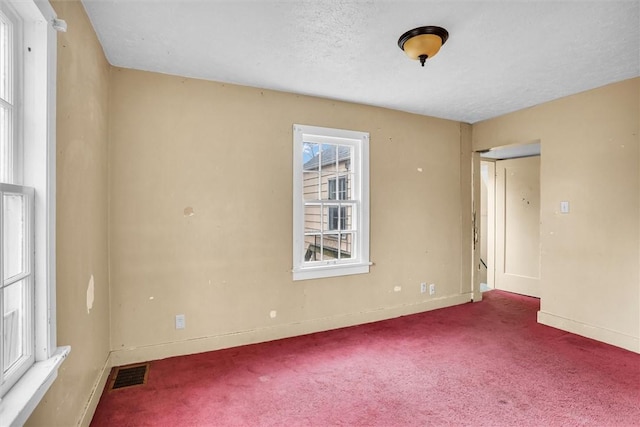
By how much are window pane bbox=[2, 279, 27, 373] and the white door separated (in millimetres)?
5679

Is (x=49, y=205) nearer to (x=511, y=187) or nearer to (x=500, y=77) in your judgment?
(x=500, y=77)

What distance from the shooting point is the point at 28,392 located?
117 centimetres

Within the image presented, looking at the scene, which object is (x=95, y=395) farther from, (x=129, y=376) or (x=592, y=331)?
(x=592, y=331)

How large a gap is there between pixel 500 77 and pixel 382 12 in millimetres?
1596

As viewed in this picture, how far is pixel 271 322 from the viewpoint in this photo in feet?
10.6

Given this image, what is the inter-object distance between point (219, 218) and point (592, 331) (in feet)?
12.6

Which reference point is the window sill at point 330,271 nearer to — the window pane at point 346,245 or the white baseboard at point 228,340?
the window pane at point 346,245

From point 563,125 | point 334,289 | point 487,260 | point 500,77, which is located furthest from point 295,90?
point 487,260

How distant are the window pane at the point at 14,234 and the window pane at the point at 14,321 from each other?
2.7 inches

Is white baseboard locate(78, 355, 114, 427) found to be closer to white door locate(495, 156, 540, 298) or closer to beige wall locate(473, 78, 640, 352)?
beige wall locate(473, 78, 640, 352)

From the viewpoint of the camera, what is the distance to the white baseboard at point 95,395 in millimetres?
1891

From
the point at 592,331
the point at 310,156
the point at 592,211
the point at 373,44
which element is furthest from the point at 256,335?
the point at 592,211

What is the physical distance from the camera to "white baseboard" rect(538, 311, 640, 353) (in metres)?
3.00

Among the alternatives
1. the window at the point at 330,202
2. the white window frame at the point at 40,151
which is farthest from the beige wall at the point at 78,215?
the window at the point at 330,202
